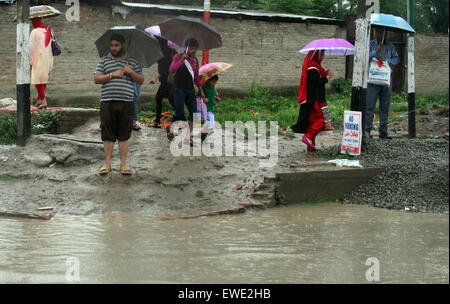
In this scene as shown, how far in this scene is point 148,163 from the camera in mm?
7395

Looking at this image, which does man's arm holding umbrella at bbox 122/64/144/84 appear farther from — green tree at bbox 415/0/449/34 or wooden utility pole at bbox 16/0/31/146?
green tree at bbox 415/0/449/34

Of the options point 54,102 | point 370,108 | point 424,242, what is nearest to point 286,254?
point 424,242

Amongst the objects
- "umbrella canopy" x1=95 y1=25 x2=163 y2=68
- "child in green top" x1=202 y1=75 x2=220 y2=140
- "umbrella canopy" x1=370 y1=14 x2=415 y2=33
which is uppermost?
"umbrella canopy" x1=370 y1=14 x2=415 y2=33

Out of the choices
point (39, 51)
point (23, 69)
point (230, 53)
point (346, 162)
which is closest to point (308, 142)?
point (346, 162)

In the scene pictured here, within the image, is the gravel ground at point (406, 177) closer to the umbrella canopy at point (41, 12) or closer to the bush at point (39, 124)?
the bush at point (39, 124)

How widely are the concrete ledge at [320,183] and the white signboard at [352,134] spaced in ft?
2.24

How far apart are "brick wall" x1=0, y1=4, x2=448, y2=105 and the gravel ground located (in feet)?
25.3

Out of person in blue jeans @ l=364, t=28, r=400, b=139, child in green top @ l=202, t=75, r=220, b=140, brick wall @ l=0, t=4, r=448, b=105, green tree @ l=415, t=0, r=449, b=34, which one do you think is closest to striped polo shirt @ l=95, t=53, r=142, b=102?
child in green top @ l=202, t=75, r=220, b=140

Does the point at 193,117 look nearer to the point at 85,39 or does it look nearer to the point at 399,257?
the point at 399,257

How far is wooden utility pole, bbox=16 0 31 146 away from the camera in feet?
26.3

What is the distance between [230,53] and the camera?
15977mm

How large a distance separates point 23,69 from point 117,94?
2.04 meters

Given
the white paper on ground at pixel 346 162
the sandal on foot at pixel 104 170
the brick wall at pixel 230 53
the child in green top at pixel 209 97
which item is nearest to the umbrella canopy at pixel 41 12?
the child in green top at pixel 209 97

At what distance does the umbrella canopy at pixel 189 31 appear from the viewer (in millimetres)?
7934
